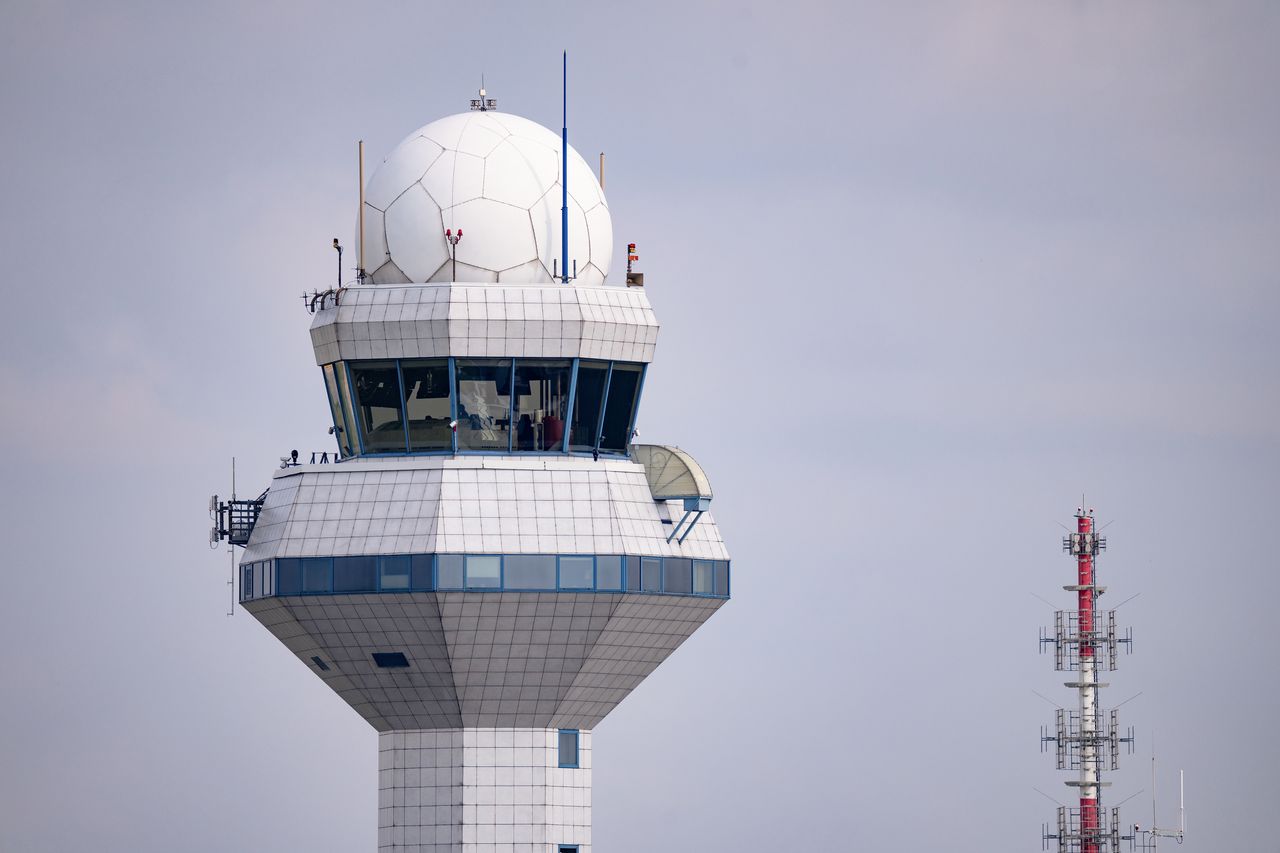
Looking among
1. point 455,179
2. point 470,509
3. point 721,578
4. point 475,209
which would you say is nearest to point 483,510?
point 470,509

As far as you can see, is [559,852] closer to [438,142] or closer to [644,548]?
[644,548]

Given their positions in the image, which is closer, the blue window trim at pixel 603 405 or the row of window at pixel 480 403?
the row of window at pixel 480 403

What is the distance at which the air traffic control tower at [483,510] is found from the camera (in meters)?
96.6

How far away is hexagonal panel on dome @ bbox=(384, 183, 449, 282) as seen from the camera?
9875 cm

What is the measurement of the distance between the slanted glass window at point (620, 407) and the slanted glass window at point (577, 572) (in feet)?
16.0

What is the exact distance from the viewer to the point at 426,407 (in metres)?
98.6

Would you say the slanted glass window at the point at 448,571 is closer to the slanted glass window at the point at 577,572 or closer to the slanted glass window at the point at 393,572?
the slanted glass window at the point at 393,572

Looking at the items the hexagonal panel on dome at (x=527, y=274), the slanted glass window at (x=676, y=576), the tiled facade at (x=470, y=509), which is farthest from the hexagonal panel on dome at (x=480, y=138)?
the slanted glass window at (x=676, y=576)

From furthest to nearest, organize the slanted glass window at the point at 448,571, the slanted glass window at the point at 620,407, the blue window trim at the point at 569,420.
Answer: the slanted glass window at the point at 620,407
the blue window trim at the point at 569,420
the slanted glass window at the point at 448,571

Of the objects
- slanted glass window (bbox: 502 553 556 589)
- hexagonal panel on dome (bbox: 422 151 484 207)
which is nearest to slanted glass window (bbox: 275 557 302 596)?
slanted glass window (bbox: 502 553 556 589)

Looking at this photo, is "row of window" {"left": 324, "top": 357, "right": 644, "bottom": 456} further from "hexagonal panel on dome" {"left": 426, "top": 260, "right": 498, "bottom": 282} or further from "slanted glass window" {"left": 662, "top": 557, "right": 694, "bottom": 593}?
"slanted glass window" {"left": 662, "top": 557, "right": 694, "bottom": 593}

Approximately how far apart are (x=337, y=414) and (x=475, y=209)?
7948 millimetres

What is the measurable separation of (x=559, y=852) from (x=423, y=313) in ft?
56.5

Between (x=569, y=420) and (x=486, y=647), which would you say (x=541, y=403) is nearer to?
(x=569, y=420)
